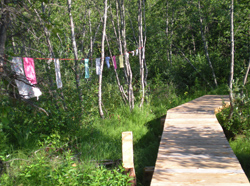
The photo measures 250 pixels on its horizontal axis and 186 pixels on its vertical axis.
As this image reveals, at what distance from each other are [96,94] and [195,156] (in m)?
3.91

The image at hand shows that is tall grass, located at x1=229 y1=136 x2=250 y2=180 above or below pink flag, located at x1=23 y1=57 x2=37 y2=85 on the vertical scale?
below

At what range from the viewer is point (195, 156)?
153 inches

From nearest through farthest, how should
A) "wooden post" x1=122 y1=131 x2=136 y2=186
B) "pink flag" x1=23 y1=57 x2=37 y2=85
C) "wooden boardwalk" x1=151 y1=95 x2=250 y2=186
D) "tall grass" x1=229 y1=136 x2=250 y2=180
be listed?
"wooden boardwalk" x1=151 y1=95 x2=250 y2=186 < "wooden post" x1=122 y1=131 x2=136 y2=186 < "pink flag" x1=23 y1=57 x2=37 y2=85 < "tall grass" x1=229 y1=136 x2=250 y2=180

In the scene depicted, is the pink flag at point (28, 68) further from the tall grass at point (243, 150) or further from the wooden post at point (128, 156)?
the tall grass at point (243, 150)

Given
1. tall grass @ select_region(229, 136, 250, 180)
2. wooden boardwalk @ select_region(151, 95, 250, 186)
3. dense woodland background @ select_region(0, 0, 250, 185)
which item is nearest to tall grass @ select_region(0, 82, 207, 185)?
dense woodland background @ select_region(0, 0, 250, 185)

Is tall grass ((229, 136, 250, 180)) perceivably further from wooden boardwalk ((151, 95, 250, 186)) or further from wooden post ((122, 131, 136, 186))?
wooden post ((122, 131, 136, 186))

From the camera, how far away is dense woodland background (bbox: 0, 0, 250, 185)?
3.67 metres

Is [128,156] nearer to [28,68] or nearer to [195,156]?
[195,156]

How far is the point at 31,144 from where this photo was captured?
492 cm

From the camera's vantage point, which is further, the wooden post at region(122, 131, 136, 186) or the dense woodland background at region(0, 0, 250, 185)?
the wooden post at region(122, 131, 136, 186)

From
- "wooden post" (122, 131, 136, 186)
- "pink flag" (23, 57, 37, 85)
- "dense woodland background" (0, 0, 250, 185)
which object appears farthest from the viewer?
"pink flag" (23, 57, 37, 85)

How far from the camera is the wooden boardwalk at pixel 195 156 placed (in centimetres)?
318

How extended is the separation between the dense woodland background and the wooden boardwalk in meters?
0.64

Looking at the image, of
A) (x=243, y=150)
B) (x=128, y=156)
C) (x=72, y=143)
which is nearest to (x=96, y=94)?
(x=72, y=143)
